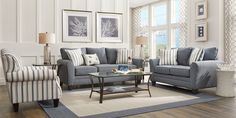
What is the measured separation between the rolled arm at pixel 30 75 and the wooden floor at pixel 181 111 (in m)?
0.45

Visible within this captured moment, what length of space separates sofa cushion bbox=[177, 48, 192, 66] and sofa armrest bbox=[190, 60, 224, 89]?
25.9 inches

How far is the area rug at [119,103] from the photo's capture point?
2.90 m

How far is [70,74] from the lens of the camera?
4.48 meters

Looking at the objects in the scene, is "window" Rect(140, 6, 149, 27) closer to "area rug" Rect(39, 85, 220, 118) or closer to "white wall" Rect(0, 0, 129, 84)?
"white wall" Rect(0, 0, 129, 84)

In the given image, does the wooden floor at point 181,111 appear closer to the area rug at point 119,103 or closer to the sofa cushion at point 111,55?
the area rug at point 119,103

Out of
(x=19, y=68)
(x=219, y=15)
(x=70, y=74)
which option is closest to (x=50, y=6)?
(x=70, y=74)

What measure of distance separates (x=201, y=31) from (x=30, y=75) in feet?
14.9

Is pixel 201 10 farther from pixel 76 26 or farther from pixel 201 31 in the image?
pixel 76 26

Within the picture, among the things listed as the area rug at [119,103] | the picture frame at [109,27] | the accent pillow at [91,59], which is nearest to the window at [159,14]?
the picture frame at [109,27]

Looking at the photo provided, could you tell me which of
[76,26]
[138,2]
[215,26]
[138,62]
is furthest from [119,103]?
[138,2]

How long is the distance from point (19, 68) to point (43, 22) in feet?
9.27

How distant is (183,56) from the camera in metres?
4.97

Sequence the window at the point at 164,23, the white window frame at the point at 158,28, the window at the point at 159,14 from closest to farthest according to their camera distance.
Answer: the window at the point at 164,23, the white window frame at the point at 158,28, the window at the point at 159,14

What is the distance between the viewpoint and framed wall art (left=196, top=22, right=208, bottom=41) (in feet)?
18.7
